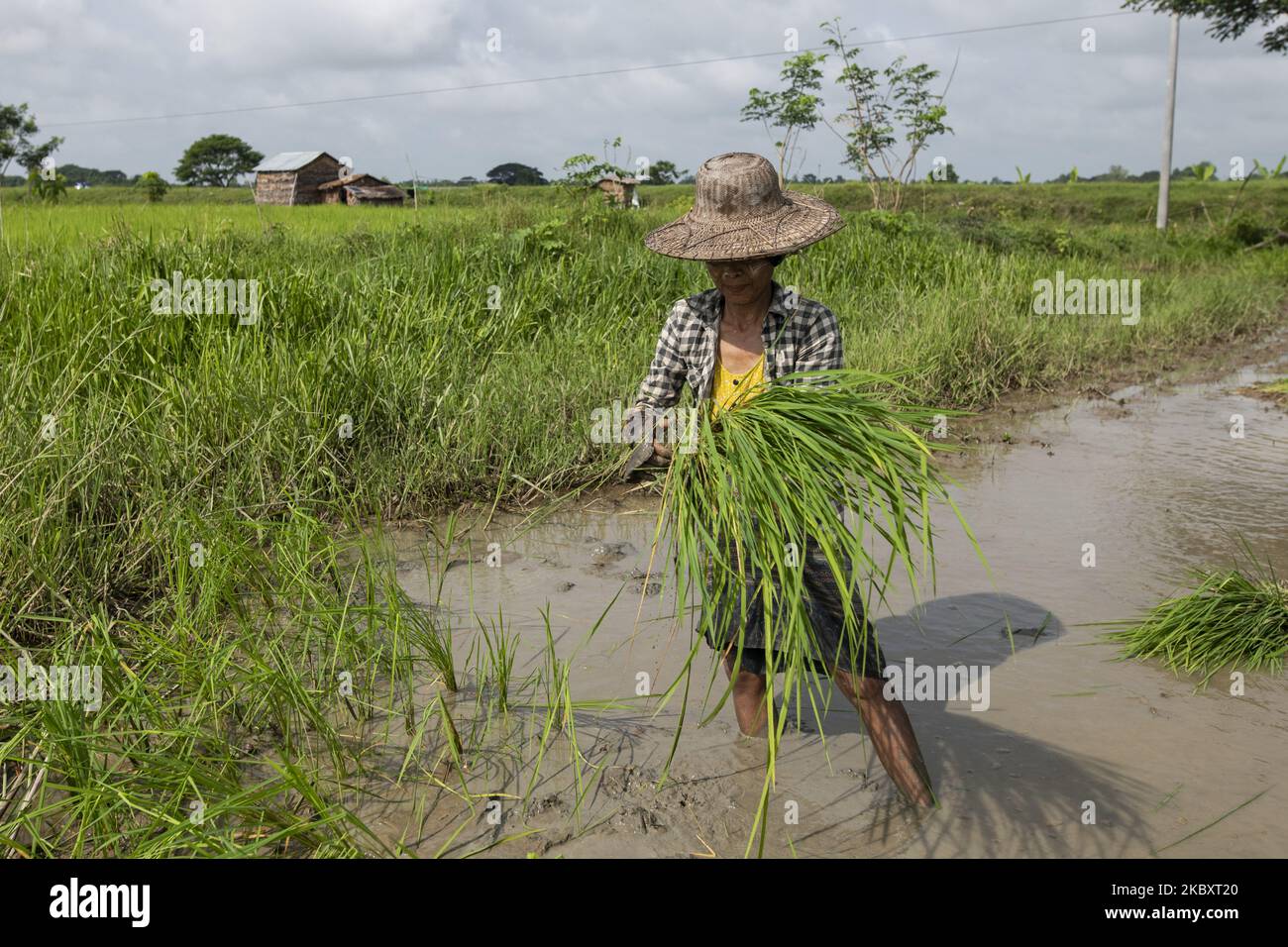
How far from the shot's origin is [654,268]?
784 centimetres

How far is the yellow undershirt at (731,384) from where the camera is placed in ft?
7.94

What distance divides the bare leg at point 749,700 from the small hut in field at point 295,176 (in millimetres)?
24385

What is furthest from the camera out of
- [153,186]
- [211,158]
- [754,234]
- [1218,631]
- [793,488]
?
[211,158]

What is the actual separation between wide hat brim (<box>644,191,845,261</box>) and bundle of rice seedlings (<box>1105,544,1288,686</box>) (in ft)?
5.91

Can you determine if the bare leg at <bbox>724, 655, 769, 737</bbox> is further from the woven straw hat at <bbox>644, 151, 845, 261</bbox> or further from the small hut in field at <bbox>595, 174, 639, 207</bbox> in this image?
the small hut in field at <bbox>595, 174, 639, 207</bbox>

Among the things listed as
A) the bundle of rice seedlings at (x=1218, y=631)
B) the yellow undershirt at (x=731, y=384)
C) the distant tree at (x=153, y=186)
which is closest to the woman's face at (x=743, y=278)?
the yellow undershirt at (x=731, y=384)

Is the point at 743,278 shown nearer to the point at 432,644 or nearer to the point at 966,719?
the point at 432,644

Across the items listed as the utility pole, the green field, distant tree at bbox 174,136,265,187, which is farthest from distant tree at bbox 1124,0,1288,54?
distant tree at bbox 174,136,265,187

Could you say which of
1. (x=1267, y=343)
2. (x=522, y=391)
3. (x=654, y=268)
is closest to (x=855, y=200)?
(x=1267, y=343)

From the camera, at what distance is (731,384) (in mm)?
2680

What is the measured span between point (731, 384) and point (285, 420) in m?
2.45

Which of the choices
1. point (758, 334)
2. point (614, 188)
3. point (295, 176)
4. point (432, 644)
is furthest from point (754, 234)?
point (295, 176)

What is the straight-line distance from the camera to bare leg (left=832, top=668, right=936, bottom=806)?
2506 millimetres
